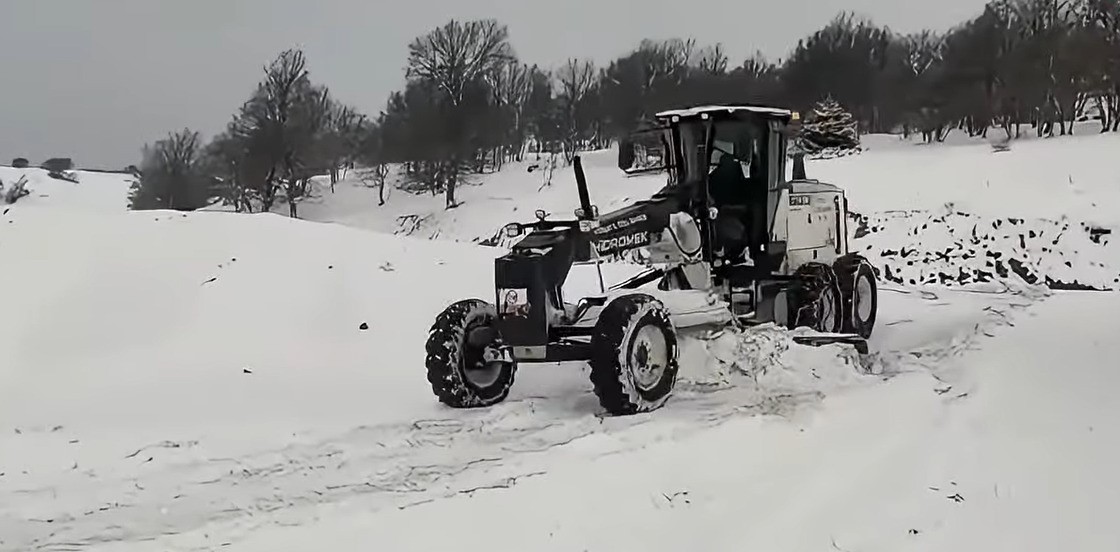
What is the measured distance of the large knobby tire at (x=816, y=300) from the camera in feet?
32.1

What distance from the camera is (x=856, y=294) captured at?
35.1ft

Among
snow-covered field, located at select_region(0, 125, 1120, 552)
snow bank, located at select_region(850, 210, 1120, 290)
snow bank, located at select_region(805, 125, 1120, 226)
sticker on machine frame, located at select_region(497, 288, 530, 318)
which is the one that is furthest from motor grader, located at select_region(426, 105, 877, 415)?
snow bank, located at select_region(805, 125, 1120, 226)

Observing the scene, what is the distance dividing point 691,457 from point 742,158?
4399 mm

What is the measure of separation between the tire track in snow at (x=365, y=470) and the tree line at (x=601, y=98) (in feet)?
126

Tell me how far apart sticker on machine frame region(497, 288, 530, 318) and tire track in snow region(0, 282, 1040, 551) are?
2.34 ft

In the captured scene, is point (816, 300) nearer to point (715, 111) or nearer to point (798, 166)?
point (798, 166)

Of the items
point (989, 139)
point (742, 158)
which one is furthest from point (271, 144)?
point (742, 158)

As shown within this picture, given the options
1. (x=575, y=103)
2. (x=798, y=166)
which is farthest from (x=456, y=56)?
(x=798, y=166)

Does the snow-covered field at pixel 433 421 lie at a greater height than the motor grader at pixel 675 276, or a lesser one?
lesser

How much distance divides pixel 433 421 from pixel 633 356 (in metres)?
1.44

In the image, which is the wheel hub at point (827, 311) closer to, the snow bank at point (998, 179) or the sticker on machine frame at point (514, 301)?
the sticker on machine frame at point (514, 301)

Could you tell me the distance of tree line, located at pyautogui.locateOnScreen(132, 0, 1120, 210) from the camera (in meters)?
43.7

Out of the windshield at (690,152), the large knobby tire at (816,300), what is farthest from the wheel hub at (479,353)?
the large knobby tire at (816,300)

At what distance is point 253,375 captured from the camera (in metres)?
8.37
